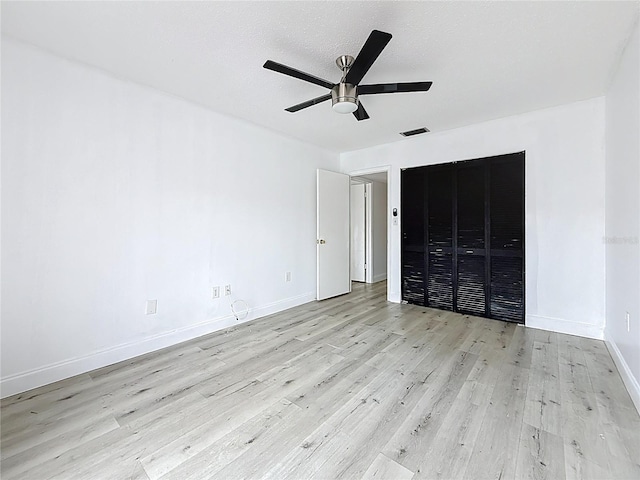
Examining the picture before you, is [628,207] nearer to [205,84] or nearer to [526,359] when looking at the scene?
[526,359]

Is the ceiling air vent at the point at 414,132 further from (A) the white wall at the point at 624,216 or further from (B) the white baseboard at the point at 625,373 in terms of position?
(B) the white baseboard at the point at 625,373

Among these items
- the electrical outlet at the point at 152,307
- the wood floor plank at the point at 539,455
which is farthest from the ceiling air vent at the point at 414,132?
the electrical outlet at the point at 152,307

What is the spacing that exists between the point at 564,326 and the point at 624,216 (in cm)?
147

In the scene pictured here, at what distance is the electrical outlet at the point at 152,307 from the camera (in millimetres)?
2693

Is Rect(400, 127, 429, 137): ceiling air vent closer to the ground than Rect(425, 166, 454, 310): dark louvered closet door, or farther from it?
farther from it

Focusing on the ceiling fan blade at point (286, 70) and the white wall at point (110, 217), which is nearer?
the ceiling fan blade at point (286, 70)

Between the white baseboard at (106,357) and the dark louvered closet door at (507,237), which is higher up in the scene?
the dark louvered closet door at (507,237)

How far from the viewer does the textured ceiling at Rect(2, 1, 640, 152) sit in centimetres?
172

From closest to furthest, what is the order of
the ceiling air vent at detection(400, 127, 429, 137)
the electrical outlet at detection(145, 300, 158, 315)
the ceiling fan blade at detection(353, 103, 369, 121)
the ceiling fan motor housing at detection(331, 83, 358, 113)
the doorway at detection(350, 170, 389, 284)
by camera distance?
the ceiling fan motor housing at detection(331, 83, 358, 113), the ceiling fan blade at detection(353, 103, 369, 121), the electrical outlet at detection(145, 300, 158, 315), the ceiling air vent at detection(400, 127, 429, 137), the doorway at detection(350, 170, 389, 284)

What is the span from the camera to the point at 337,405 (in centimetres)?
187

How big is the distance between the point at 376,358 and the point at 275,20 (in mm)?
2629

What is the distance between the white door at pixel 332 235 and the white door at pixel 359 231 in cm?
112

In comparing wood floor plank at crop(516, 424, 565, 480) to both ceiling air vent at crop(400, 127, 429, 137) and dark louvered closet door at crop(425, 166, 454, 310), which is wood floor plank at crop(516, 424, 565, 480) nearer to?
dark louvered closet door at crop(425, 166, 454, 310)

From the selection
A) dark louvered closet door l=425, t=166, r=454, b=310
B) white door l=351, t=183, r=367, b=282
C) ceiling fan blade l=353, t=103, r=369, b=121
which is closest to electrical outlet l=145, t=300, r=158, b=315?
ceiling fan blade l=353, t=103, r=369, b=121
